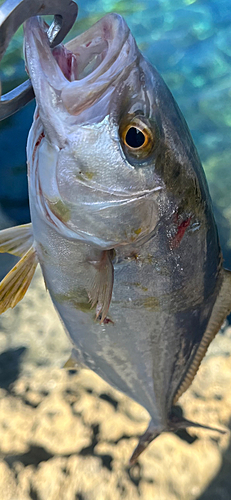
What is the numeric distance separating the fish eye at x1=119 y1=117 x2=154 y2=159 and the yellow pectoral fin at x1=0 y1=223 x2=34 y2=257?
1.21ft

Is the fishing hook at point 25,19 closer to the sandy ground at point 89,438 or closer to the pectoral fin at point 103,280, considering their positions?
the pectoral fin at point 103,280

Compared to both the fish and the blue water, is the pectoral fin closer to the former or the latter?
the fish

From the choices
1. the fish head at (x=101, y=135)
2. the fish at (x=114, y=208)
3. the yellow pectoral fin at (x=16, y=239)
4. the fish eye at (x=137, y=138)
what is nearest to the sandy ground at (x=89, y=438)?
the fish at (x=114, y=208)

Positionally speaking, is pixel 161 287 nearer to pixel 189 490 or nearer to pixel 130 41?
pixel 130 41

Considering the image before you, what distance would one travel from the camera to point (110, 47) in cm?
75

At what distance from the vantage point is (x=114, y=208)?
2.78 ft

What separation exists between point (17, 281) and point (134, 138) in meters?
0.49

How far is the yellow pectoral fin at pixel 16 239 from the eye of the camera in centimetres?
100

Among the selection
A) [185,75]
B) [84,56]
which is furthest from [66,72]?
[185,75]

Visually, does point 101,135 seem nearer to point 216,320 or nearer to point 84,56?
point 84,56

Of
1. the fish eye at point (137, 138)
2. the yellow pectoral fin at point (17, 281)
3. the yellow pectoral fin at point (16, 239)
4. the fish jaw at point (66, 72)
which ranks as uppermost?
the fish jaw at point (66, 72)

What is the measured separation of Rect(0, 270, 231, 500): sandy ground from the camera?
4.68ft

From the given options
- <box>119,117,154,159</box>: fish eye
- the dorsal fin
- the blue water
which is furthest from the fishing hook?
the blue water

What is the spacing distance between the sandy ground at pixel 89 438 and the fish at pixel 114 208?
0.46m
